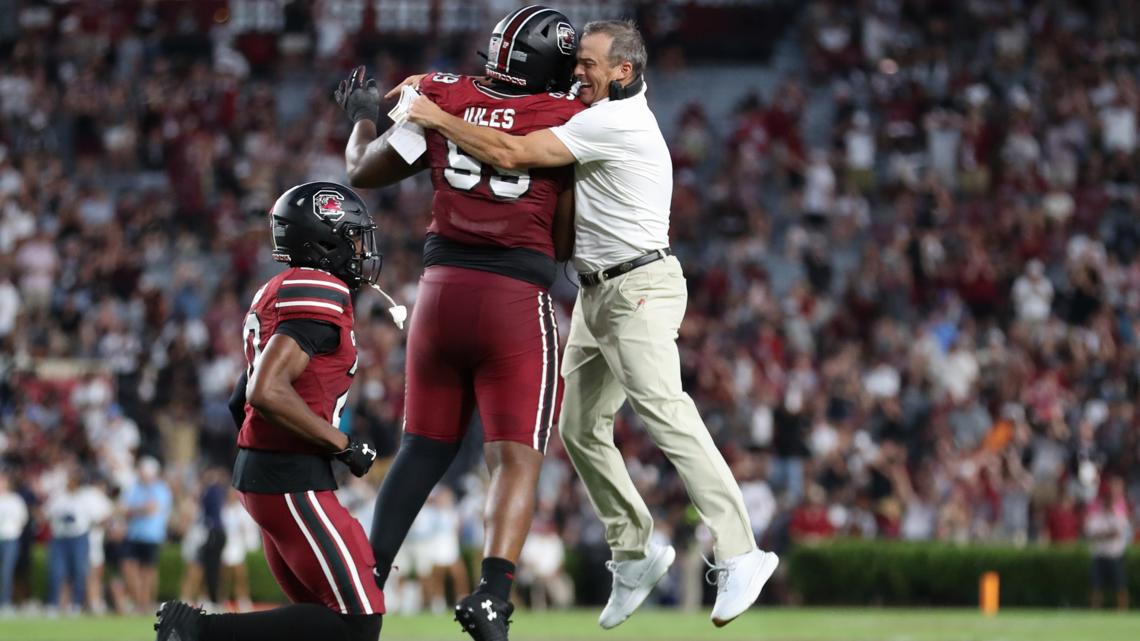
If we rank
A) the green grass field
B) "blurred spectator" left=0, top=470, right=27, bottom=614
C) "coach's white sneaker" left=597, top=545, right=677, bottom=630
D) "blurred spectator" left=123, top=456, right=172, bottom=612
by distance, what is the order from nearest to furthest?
1. "coach's white sneaker" left=597, top=545, right=677, bottom=630
2. the green grass field
3. "blurred spectator" left=123, top=456, right=172, bottom=612
4. "blurred spectator" left=0, top=470, right=27, bottom=614

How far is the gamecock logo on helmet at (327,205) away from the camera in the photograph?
21.9 feet

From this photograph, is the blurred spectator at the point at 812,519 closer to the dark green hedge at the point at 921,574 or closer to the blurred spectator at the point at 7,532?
the dark green hedge at the point at 921,574

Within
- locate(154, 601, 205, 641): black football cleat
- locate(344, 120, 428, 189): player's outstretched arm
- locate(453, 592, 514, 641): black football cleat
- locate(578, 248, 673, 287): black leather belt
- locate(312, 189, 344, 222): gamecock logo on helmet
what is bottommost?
locate(453, 592, 514, 641): black football cleat

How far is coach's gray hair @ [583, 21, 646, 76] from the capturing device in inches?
287

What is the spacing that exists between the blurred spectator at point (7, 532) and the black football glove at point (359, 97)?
1293 centimetres

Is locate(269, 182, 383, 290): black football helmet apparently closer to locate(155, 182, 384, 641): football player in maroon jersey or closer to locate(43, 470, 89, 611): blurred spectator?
locate(155, 182, 384, 641): football player in maroon jersey

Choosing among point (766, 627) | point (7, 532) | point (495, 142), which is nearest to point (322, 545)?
point (495, 142)

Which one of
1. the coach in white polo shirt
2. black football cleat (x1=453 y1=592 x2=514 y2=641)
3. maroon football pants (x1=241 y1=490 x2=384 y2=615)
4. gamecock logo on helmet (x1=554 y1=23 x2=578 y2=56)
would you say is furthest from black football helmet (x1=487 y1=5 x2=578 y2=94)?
black football cleat (x1=453 y1=592 x2=514 y2=641)

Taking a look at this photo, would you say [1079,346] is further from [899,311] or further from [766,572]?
[766,572]

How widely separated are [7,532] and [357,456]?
13.7 metres

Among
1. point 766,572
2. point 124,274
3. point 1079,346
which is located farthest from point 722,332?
point 766,572

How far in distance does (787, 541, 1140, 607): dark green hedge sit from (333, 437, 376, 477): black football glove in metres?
14.0

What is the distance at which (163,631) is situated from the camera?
6.23 metres

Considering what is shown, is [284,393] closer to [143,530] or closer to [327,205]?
[327,205]
